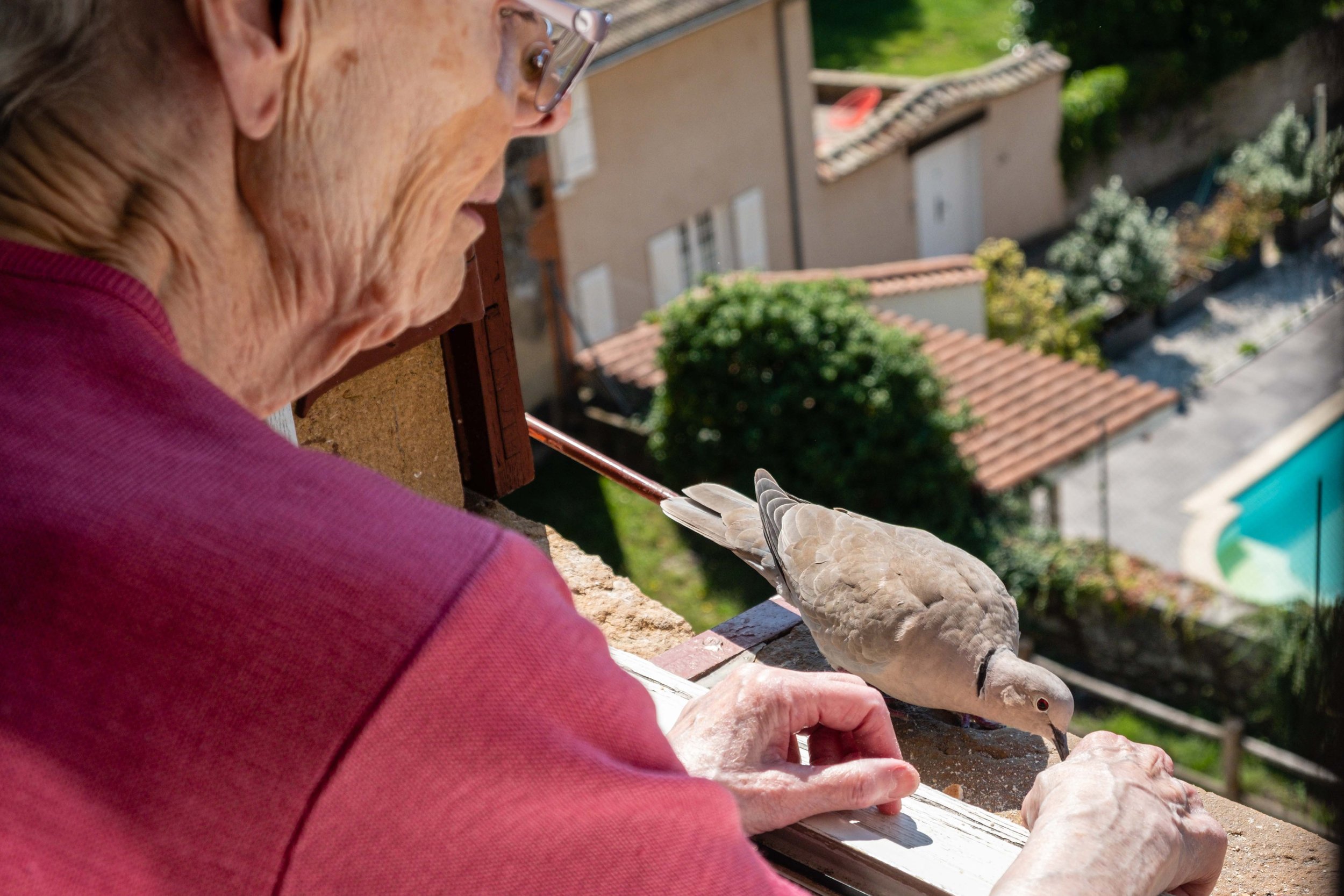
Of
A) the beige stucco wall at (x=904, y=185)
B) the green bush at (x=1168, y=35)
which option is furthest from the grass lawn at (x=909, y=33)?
the beige stucco wall at (x=904, y=185)

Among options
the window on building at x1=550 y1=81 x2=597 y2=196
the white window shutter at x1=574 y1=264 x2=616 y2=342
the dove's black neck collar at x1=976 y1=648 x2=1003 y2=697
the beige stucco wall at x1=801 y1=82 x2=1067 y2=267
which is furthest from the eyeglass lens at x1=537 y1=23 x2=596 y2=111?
the beige stucco wall at x1=801 y1=82 x2=1067 y2=267

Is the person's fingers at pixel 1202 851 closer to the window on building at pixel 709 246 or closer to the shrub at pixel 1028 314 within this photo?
the window on building at pixel 709 246

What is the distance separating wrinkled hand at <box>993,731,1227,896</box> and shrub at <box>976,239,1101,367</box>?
34.3 feet

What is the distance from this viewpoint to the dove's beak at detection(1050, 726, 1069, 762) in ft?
7.39

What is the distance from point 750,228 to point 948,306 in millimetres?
2052

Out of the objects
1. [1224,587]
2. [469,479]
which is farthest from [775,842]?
[1224,587]

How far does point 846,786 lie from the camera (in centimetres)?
124

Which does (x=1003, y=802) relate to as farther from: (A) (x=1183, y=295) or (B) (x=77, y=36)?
(A) (x=1183, y=295)

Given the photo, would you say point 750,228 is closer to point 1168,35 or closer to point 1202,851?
point 1168,35

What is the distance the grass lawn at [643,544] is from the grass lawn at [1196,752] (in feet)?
6.43

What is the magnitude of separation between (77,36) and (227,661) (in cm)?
34

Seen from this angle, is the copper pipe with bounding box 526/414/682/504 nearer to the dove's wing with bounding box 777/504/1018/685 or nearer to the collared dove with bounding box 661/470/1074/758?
the collared dove with bounding box 661/470/1074/758

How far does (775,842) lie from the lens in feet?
4.18

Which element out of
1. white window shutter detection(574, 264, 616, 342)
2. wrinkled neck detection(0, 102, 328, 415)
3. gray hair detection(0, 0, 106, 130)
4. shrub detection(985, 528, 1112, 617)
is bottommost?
shrub detection(985, 528, 1112, 617)
